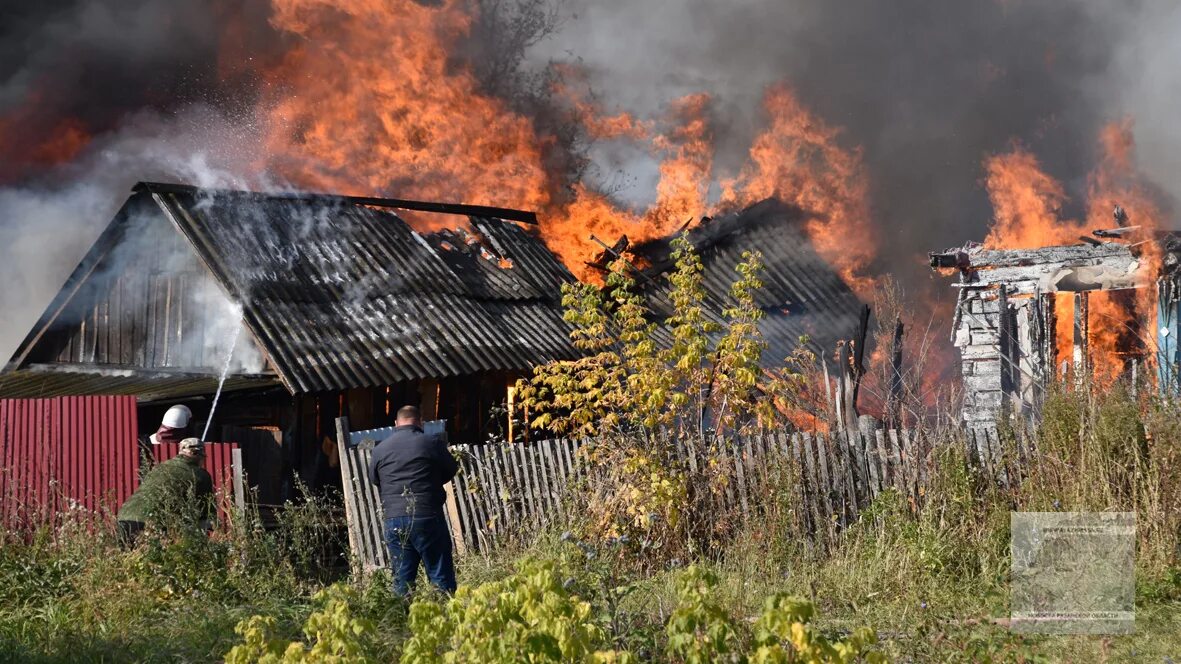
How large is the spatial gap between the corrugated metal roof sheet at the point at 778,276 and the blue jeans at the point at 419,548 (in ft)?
32.9

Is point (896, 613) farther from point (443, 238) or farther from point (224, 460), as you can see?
point (443, 238)

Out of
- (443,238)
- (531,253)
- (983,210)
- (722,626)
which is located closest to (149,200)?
(443,238)

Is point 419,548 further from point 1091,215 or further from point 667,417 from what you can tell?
point 1091,215

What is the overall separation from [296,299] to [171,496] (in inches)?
247

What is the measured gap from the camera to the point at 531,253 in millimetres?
18328

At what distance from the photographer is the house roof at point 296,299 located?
43.3 ft

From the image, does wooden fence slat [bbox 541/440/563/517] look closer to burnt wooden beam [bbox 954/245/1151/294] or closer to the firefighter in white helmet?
Result: the firefighter in white helmet

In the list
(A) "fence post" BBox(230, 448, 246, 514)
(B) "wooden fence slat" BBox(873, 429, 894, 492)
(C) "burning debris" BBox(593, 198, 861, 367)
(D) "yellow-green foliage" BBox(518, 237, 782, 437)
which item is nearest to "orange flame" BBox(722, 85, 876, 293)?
(C) "burning debris" BBox(593, 198, 861, 367)

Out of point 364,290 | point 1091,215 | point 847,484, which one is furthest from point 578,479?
point 1091,215

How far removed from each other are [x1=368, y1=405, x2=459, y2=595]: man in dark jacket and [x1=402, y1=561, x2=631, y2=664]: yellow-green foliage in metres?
3.79

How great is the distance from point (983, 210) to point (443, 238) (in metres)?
10.7

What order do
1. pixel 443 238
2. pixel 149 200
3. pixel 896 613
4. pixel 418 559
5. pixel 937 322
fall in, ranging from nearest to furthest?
pixel 896 613, pixel 418 559, pixel 149 200, pixel 443 238, pixel 937 322

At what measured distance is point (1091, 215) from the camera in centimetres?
1859

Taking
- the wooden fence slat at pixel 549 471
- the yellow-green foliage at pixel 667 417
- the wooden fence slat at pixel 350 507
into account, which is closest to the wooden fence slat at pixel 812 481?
the yellow-green foliage at pixel 667 417
